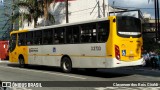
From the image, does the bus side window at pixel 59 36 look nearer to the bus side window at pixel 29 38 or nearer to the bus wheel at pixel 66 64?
the bus wheel at pixel 66 64

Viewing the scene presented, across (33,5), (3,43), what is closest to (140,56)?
(33,5)

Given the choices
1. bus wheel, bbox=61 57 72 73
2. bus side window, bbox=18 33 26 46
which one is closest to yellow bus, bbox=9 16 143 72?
bus wheel, bbox=61 57 72 73

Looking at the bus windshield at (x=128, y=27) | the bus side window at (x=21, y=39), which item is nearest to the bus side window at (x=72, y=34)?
the bus windshield at (x=128, y=27)

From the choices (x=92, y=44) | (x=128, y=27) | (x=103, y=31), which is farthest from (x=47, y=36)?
(x=128, y=27)

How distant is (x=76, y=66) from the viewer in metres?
19.6

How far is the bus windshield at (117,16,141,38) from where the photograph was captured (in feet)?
57.1

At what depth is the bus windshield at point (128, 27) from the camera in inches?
685

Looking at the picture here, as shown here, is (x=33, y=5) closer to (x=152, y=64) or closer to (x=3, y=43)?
(x=3, y=43)

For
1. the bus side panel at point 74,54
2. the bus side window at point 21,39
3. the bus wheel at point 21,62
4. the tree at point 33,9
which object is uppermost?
the tree at point 33,9

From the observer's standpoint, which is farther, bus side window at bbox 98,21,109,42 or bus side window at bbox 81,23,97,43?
bus side window at bbox 81,23,97,43

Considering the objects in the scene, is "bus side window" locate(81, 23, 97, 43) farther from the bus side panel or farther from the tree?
the tree

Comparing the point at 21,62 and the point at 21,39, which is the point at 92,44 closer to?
the point at 21,39

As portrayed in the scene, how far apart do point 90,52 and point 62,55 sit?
2.91 m

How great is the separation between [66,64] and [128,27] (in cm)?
473
